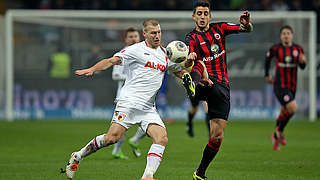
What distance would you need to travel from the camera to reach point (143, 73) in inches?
323

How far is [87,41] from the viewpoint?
2231cm

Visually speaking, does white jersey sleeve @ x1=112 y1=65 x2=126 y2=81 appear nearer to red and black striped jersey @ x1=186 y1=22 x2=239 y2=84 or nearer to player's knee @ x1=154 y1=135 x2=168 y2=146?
red and black striped jersey @ x1=186 y1=22 x2=239 y2=84

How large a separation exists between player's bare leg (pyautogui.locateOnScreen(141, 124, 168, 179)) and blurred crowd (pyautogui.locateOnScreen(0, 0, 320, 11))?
17.1 m

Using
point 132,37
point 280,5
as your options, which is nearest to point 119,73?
point 132,37

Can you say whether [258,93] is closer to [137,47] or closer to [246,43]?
[246,43]

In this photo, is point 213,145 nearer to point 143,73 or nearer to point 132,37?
point 143,73

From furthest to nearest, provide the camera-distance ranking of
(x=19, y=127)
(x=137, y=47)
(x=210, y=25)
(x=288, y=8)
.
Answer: (x=288, y=8)
(x=19, y=127)
(x=210, y=25)
(x=137, y=47)

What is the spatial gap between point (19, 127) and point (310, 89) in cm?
964

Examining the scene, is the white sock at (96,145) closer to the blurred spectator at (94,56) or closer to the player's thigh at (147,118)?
the player's thigh at (147,118)

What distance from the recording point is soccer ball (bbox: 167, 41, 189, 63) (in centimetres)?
796

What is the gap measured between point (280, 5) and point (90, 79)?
8.26 metres

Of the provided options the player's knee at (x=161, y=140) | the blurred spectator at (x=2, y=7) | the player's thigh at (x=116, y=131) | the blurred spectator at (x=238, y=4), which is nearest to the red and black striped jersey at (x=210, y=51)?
the player's knee at (x=161, y=140)

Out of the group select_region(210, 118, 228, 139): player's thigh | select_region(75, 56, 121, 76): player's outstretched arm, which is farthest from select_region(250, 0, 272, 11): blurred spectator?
select_region(75, 56, 121, 76): player's outstretched arm

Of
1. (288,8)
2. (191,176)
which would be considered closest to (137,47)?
(191,176)
